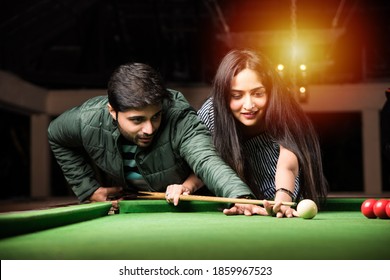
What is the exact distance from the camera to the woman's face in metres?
2.94

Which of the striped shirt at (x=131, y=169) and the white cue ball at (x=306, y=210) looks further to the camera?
the striped shirt at (x=131, y=169)

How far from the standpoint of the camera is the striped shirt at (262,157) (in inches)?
126

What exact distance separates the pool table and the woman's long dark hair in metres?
0.60

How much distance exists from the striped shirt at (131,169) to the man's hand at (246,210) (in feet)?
2.42

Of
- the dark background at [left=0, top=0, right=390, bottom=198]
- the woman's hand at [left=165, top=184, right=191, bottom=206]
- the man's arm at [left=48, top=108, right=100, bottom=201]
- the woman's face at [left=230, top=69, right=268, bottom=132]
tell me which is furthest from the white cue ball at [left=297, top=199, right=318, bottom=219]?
the dark background at [left=0, top=0, right=390, bottom=198]

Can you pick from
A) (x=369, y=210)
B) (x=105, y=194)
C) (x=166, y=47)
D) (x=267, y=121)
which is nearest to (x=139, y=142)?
(x=105, y=194)

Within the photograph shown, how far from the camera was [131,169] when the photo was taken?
325 cm

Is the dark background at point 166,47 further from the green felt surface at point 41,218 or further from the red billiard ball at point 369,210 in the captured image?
the green felt surface at point 41,218

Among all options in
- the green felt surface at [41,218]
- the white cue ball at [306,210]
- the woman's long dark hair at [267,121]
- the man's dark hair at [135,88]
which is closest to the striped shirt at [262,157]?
the woman's long dark hair at [267,121]

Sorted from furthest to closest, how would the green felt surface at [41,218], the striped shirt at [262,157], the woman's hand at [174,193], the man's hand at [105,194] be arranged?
the striped shirt at [262,157], the man's hand at [105,194], the woman's hand at [174,193], the green felt surface at [41,218]

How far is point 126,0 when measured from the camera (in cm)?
1028

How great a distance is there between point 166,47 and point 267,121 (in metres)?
7.57

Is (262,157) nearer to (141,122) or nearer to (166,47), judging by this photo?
(141,122)

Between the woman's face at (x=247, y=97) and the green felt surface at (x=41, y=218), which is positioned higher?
the woman's face at (x=247, y=97)
